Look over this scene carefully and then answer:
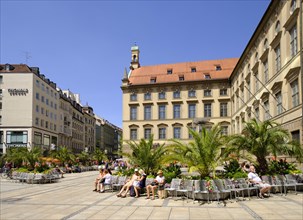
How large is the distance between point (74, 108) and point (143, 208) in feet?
255

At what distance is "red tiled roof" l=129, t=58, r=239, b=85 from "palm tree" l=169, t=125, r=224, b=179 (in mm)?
43667

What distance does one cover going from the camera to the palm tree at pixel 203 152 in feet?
48.6

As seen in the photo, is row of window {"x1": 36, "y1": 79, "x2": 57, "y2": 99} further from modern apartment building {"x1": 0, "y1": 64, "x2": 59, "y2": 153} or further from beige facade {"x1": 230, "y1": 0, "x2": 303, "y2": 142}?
beige facade {"x1": 230, "y1": 0, "x2": 303, "y2": 142}

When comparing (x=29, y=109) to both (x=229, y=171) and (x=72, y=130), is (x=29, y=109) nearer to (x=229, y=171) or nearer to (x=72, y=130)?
(x=72, y=130)

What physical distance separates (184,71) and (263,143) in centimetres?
4650

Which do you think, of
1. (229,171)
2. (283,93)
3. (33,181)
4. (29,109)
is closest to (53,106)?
(29,109)

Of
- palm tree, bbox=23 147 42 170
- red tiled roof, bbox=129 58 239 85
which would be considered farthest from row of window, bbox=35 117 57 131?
palm tree, bbox=23 147 42 170

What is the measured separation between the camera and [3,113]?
5769 cm

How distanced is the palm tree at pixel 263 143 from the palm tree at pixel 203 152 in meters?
1.30

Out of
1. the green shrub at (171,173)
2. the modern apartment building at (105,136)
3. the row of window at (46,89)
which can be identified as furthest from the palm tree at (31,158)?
the modern apartment building at (105,136)

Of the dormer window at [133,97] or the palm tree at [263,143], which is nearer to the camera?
the palm tree at [263,143]

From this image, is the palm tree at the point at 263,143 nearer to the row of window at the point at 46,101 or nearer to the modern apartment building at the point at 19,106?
the modern apartment building at the point at 19,106

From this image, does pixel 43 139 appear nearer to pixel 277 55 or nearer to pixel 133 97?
pixel 133 97

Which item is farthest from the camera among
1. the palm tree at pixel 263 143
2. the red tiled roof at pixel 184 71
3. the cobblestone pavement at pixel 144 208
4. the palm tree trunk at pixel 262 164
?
the red tiled roof at pixel 184 71
